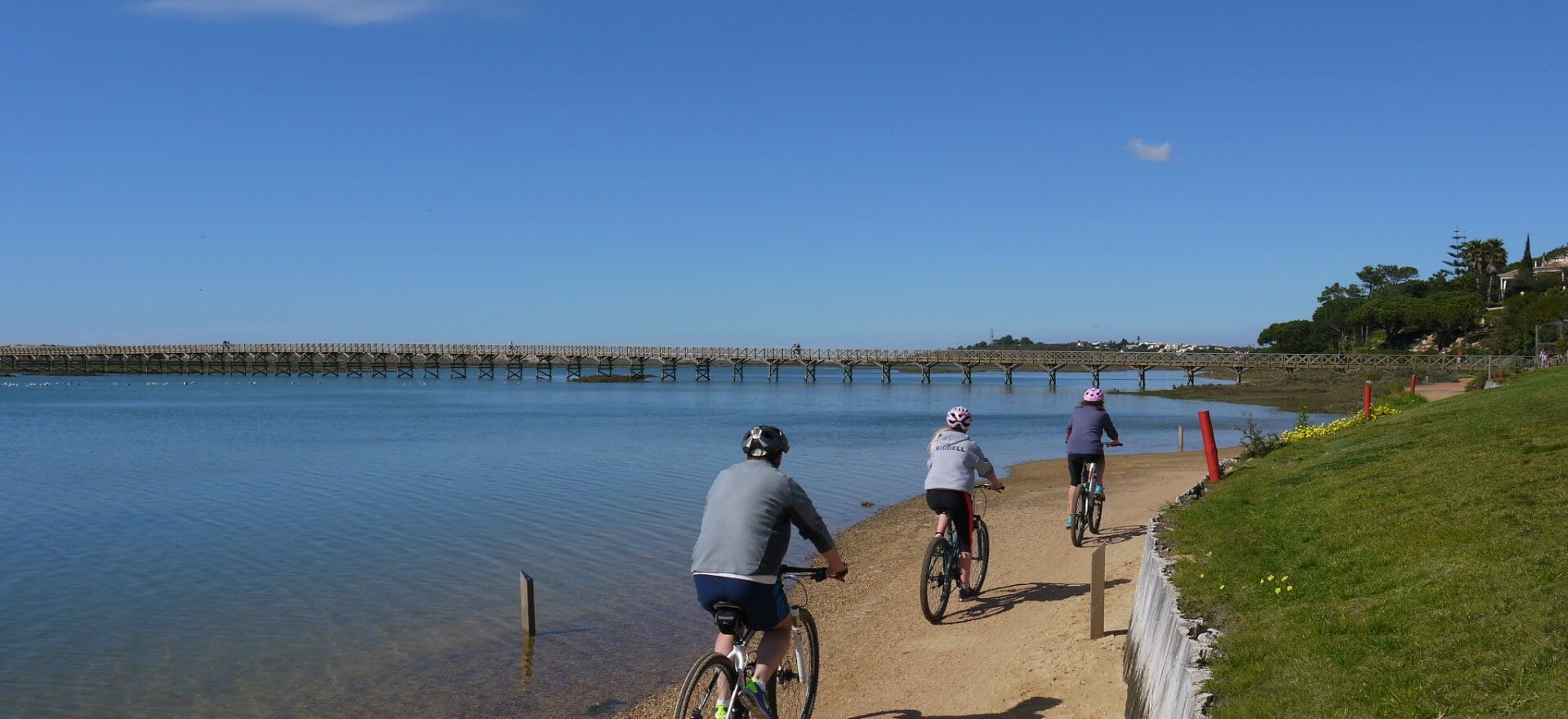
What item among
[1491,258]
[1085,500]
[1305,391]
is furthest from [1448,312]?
[1085,500]

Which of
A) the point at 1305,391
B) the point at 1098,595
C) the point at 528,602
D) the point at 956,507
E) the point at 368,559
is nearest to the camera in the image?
the point at 1098,595

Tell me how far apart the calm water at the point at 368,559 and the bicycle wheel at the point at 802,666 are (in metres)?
3.27

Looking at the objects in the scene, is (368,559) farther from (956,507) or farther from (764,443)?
(764,443)

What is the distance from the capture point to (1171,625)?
626 cm

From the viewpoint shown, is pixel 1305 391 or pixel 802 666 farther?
pixel 1305 391

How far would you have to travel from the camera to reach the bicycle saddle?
221 inches

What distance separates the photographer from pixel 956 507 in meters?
9.66

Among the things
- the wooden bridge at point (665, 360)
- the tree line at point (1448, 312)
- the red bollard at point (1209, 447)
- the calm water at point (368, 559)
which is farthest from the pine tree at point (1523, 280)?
the red bollard at point (1209, 447)

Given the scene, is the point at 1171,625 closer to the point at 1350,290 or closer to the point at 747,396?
the point at 747,396

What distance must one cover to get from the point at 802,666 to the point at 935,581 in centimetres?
394

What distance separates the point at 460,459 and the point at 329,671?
21.8 m

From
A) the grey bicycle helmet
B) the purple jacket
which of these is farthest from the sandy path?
the grey bicycle helmet

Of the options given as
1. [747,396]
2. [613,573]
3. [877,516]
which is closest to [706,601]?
[613,573]

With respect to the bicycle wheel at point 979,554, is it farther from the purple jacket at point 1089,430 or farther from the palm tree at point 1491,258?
the palm tree at point 1491,258
